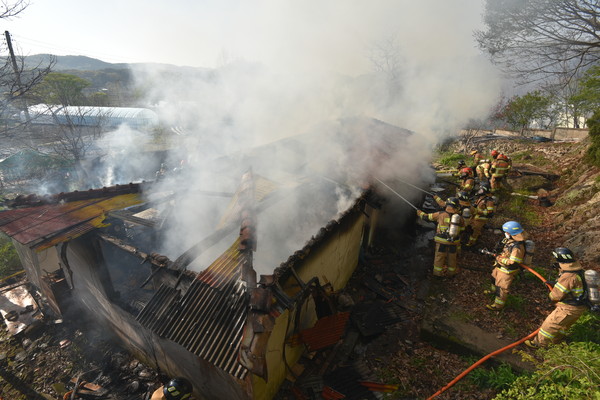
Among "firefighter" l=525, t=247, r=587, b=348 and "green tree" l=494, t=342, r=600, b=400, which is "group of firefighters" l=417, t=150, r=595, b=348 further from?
"green tree" l=494, t=342, r=600, b=400

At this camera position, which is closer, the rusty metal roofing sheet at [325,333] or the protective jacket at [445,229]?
the rusty metal roofing sheet at [325,333]

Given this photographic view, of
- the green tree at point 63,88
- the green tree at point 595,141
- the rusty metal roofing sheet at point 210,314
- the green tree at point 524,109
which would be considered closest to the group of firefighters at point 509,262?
the green tree at point 595,141

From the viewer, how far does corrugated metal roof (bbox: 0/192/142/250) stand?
15.4ft

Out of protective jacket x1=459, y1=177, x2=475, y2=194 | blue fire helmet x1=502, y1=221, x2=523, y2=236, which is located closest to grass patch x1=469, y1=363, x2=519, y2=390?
blue fire helmet x1=502, y1=221, x2=523, y2=236

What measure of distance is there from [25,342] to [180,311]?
17.7ft

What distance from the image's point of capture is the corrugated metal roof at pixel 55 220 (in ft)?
15.4

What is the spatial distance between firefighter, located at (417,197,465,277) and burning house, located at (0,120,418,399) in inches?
68.9

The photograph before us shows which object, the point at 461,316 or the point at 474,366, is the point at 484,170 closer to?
the point at 461,316

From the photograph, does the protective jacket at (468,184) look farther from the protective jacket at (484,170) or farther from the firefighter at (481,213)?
the firefighter at (481,213)

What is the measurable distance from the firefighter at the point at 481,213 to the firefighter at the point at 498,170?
351cm

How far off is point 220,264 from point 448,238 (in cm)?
547

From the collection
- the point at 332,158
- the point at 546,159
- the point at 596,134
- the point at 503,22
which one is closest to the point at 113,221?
the point at 332,158

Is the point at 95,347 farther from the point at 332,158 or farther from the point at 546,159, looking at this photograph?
the point at 546,159

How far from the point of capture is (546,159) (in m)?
13.7
